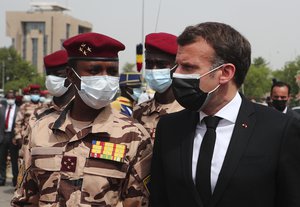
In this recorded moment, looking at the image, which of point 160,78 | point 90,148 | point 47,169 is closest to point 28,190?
point 47,169

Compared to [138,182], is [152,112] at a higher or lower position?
lower

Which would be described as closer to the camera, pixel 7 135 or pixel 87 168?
pixel 87 168

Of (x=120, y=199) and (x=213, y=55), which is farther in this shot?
(x=120, y=199)

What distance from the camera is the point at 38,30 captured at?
107m

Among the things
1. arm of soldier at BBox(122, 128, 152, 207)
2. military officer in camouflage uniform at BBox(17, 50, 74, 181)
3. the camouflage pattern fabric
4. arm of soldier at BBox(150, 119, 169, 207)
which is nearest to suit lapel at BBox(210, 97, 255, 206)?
arm of soldier at BBox(150, 119, 169, 207)

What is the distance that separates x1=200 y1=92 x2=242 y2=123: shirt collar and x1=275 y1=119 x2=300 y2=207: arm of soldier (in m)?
0.25

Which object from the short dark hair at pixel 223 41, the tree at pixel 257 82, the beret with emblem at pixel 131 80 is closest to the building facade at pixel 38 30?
the tree at pixel 257 82

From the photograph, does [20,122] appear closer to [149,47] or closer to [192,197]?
[149,47]

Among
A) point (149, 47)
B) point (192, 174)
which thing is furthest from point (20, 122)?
point (192, 174)

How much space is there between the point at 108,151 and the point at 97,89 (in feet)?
1.10

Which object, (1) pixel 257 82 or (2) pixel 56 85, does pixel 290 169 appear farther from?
(1) pixel 257 82

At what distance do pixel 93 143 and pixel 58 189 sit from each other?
0.96 feet

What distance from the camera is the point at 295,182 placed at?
2.21 m

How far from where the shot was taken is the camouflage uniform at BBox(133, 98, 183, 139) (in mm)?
3889
